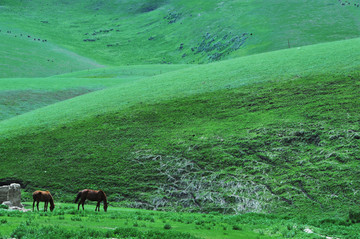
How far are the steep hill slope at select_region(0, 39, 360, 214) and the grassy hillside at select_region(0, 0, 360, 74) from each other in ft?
190

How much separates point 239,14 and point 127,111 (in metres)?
105

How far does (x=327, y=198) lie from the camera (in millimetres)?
29812

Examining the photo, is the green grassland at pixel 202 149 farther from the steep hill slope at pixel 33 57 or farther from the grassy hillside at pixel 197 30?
the grassy hillside at pixel 197 30

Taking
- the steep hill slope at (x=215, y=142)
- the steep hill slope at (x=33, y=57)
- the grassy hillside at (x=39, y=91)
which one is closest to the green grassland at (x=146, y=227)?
the steep hill slope at (x=215, y=142)

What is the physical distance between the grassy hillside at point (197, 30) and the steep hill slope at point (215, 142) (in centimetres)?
5792

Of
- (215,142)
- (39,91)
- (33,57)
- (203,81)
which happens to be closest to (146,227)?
(215,142)

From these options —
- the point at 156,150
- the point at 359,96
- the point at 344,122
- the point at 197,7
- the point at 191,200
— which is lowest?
the point at 191,200

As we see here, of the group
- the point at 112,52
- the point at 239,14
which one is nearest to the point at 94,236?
the point at 239,14

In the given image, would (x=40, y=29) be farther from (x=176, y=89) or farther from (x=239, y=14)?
(x=176, y=89)

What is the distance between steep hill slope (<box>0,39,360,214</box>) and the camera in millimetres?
32750

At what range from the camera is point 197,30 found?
153 metres

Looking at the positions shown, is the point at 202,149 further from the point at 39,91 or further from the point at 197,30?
the point at 197,30

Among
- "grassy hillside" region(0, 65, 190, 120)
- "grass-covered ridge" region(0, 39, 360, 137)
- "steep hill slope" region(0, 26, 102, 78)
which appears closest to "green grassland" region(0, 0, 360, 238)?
"grass-covered ridge" region(0, 39, 360, 137)

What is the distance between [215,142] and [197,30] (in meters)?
118
